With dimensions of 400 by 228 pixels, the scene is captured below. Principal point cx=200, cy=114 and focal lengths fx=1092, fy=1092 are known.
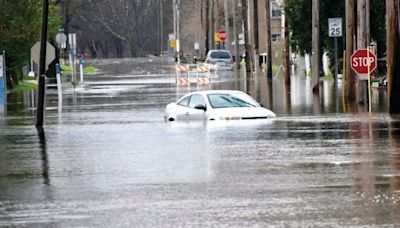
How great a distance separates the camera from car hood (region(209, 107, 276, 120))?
30359mm

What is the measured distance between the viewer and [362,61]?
→ 33.4m

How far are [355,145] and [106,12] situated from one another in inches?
5534

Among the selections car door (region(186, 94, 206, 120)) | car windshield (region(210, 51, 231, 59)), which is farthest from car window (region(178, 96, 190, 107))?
car windshield (region(210, 51, 231, 59))

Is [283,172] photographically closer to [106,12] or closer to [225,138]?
[225,138]

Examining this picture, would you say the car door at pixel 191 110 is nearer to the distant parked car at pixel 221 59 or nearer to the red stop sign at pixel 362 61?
the red stop sign at pixel 362 61

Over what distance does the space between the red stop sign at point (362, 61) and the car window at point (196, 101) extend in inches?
201

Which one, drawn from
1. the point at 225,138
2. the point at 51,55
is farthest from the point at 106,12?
the point at 225,138

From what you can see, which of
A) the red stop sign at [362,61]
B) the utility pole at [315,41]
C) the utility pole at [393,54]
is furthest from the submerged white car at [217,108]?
the utility pole at [315,41]

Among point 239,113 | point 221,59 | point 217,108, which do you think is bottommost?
point 221,59

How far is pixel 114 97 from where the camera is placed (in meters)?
46.9

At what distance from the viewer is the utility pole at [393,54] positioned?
30.9 metres

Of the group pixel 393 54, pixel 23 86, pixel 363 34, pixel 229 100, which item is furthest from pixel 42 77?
pixel 23 86

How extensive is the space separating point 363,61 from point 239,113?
5123 millimetres

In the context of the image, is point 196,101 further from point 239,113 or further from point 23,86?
point 23,86
